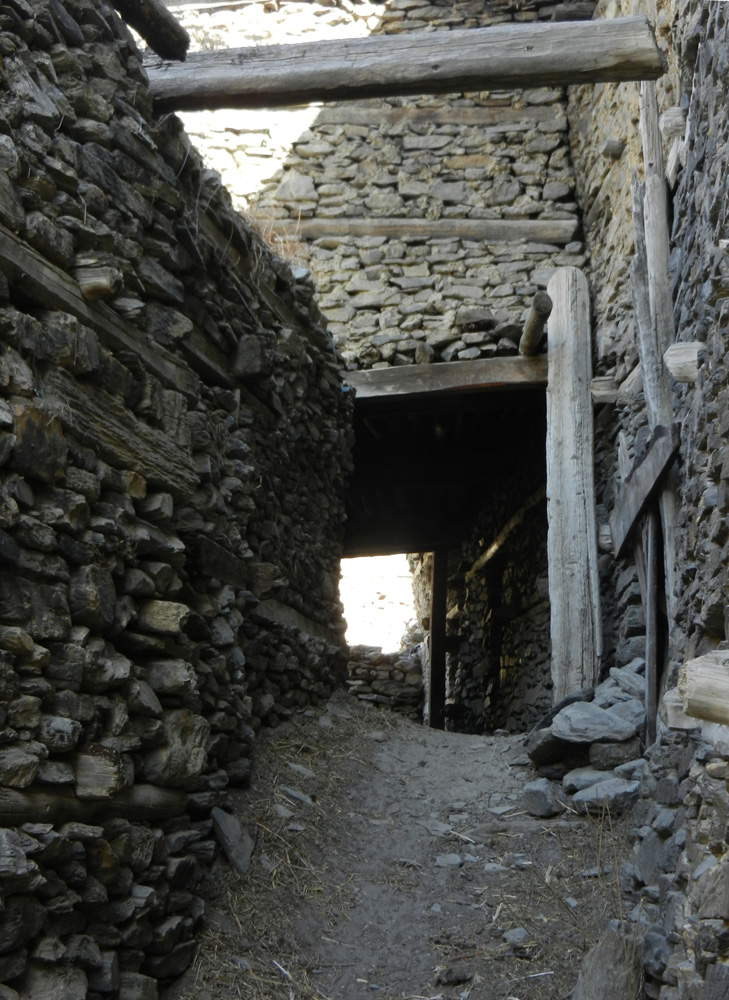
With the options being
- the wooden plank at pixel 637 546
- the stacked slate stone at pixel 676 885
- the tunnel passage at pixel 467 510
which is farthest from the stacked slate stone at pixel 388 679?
the stacked slate stone at pixel 676 885

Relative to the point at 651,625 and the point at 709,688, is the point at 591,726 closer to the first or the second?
the point at 651,625

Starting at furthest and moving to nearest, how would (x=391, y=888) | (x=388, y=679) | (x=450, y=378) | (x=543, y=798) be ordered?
(x=388, y=679) → (x=450, y=378) → (x=543, y=798) → (x=391, y=888)

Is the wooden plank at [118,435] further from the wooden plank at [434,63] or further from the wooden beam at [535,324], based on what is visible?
the wooden beam at [535,324]

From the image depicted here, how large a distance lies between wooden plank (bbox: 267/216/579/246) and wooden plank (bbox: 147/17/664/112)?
3.21 m

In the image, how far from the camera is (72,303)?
304 centimetres

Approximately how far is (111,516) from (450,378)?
4408 mm

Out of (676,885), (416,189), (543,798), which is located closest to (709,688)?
(676,885)

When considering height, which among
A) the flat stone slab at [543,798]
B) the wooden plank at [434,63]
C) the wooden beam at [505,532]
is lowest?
the flat stone slab at [543,798]

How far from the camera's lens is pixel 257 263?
192 inches

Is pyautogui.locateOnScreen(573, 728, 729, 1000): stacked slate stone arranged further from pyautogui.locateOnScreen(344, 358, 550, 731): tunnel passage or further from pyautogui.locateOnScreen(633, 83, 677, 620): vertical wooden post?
pyautogui.locateOnScreen(344, 358, 550, 731): tunnel passage

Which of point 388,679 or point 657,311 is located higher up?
point 657,311

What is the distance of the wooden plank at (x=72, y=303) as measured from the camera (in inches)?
109

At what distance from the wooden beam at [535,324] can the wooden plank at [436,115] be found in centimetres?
230

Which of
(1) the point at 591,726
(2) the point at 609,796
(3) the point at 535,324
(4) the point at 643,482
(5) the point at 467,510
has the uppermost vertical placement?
(3) the point at 535,324
